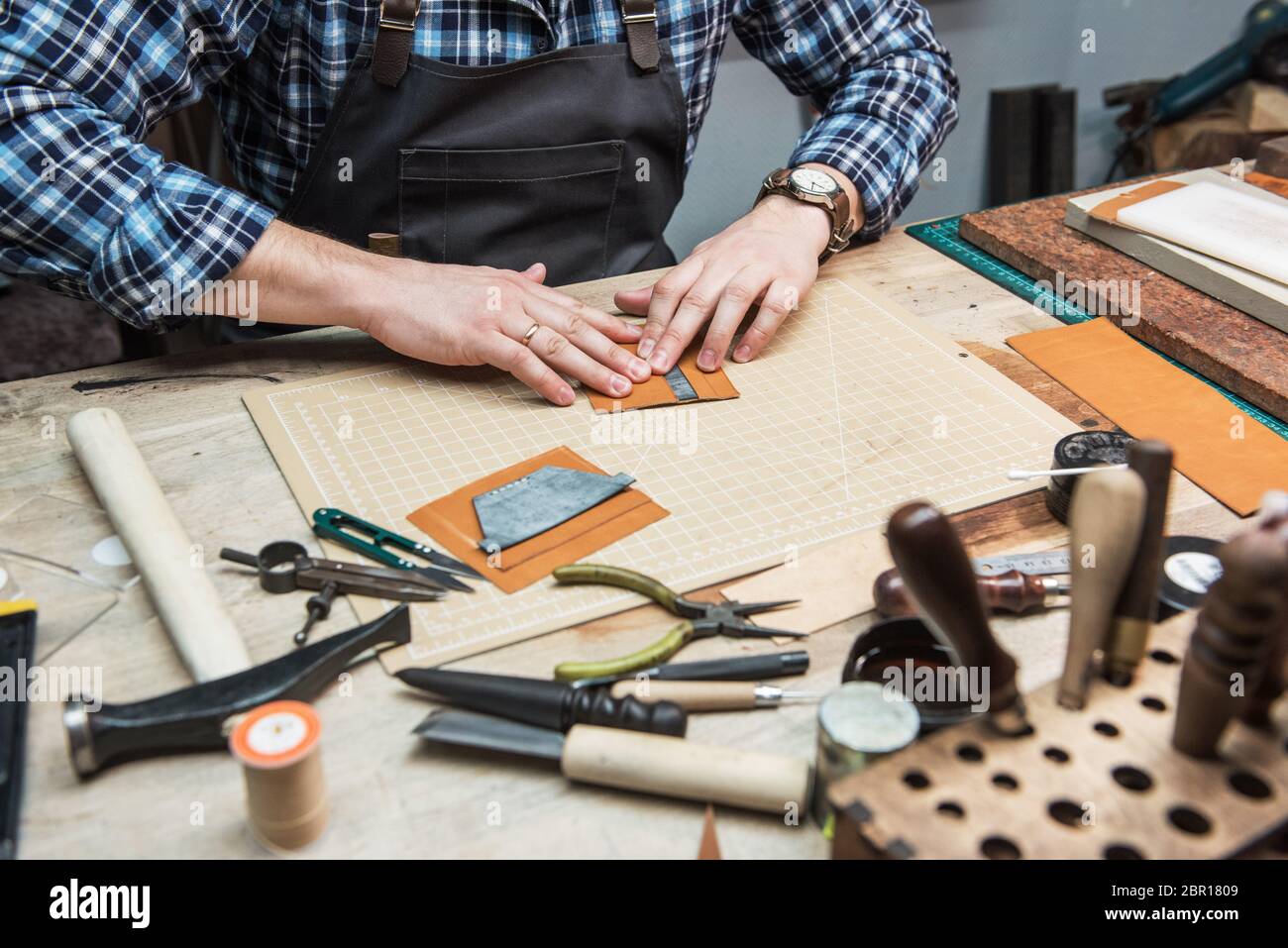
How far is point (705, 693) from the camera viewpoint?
2.60ft

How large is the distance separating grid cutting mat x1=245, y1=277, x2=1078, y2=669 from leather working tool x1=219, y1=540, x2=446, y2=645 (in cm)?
2

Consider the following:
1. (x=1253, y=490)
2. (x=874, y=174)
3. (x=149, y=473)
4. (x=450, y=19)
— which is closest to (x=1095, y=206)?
(x=874, y=174)

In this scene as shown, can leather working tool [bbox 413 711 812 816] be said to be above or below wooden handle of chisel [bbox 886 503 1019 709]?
below

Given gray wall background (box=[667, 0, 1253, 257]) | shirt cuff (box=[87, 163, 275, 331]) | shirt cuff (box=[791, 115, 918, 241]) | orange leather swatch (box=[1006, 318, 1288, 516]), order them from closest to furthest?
orange leather swatch (box=[1006, 318, 1288, 516])
shirt cuff (box=[87, 163, 275, 331])
shirt cuff (box=[791, 115, 918, 241])
gray wall background (box=[667, 0, 1253, 257])

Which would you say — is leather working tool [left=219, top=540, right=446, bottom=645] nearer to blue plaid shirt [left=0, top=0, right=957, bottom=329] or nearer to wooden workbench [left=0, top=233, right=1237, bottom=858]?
wooden workbench [left=0, top=233, right=1237, bottom=858]

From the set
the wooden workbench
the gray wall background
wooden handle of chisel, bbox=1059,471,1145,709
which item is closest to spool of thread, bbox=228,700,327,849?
the wooden workbench

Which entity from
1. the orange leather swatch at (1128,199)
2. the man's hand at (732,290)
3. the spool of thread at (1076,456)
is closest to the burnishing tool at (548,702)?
the spool of thread at (1076,456)

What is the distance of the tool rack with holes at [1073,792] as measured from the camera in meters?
0.61

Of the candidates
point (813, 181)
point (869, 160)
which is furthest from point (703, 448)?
point (869, 160)

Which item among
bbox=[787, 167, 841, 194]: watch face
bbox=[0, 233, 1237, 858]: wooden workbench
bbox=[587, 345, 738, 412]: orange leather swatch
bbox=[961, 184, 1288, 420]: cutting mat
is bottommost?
bbox=[0, 233, 1237, 858]: wooden workbench

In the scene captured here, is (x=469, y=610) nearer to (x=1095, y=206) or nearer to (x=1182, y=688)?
(x=1182, y=688)

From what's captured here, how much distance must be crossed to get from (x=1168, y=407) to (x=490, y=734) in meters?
0.83

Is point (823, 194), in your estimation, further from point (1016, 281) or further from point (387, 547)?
point (387, 547)

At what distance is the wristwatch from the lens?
1.47 meters
